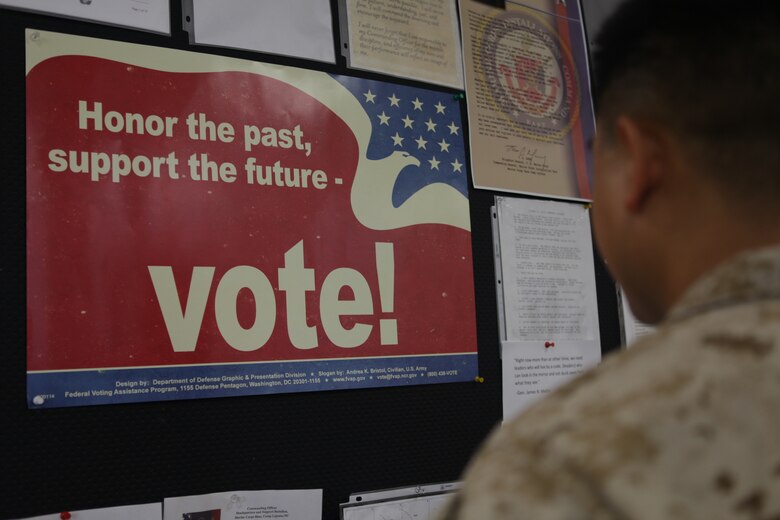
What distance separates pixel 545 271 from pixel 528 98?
40 cm

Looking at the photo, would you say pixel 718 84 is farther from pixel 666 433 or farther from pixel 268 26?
pixel 268 26

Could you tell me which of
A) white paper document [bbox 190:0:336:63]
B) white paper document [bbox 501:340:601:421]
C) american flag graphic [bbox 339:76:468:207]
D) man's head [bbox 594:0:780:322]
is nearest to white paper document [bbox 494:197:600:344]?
white paper document [bbox 501:340:601:421]

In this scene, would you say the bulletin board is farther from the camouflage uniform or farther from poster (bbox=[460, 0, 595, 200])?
the camouflage uniform

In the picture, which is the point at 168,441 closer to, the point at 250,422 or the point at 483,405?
the point at 250,422

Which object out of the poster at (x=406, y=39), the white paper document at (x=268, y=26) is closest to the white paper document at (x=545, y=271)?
the poster at (x=406, y=39)

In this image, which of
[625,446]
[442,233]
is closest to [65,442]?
[442,233]

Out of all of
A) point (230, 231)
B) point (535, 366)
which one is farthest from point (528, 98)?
point (230, 231)

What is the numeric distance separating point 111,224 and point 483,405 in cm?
78

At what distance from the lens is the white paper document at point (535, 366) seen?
1.35 m

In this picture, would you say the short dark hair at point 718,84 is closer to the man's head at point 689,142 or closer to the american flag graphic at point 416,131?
the man's head at point 689,142

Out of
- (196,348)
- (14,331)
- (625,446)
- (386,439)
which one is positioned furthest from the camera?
(386,439)

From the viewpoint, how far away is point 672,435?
33 cm

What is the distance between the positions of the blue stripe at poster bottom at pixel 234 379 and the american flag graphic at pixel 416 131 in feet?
1.07

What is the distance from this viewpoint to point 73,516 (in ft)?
3.12
